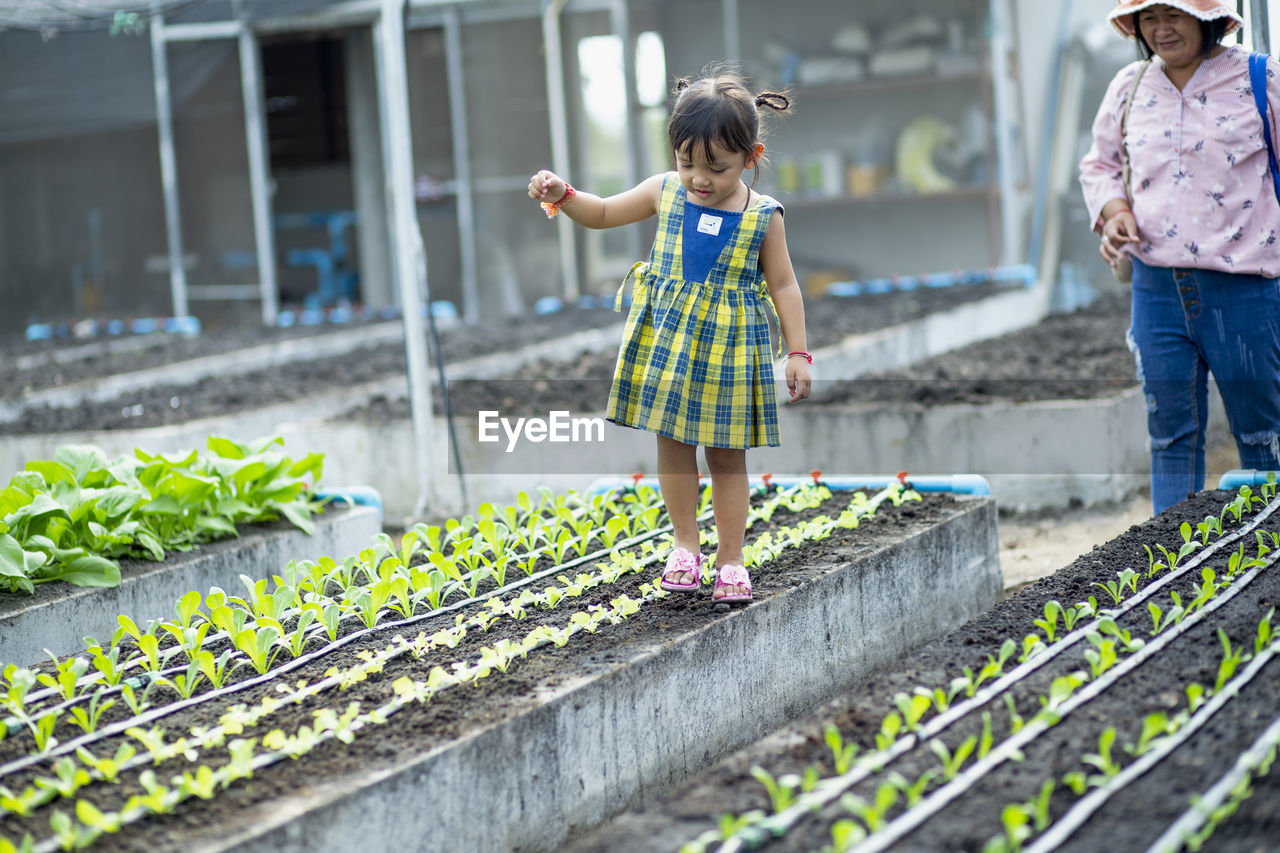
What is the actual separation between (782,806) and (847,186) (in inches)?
438

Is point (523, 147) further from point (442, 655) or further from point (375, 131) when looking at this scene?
point (442, 655)

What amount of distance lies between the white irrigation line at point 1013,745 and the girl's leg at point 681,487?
1.07 m

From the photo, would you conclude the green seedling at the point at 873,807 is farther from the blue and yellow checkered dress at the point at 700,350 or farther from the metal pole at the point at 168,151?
the metal pole at the point at 168,151

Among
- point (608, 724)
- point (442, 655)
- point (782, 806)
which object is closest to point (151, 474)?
point (442, 655)

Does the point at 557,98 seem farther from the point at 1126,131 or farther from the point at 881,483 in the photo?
the point at 1126,131

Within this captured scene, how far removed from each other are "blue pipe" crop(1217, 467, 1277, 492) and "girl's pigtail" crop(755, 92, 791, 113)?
65.3 inches

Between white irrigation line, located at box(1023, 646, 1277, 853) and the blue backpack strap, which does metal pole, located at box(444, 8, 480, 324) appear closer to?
the blue backpack strap

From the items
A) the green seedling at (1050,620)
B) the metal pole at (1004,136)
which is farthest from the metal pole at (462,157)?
the green seedling at (1050,620)

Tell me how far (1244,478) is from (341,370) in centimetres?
554

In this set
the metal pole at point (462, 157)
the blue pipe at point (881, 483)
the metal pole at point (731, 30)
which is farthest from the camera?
the metal pole at point (731, 30)

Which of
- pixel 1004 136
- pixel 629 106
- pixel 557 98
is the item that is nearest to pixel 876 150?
pixel 1004 136

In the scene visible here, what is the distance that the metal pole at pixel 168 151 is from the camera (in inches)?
464

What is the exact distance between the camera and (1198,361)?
11.9ft

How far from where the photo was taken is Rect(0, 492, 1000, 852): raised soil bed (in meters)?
2.09
